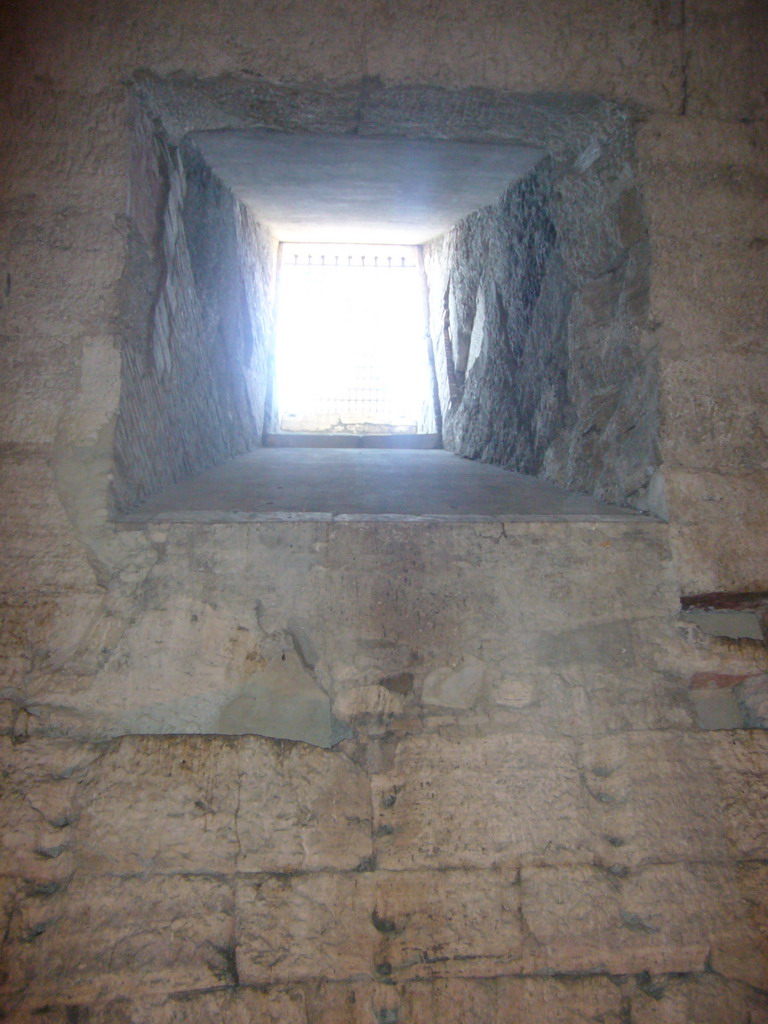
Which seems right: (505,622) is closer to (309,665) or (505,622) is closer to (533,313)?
(309,665)

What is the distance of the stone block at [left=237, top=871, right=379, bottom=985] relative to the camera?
146cm

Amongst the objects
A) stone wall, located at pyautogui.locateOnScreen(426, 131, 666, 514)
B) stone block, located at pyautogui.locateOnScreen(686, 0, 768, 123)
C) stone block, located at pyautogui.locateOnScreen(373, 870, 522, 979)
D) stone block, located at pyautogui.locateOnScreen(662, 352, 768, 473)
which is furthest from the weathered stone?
stone block, located at pyautogui.locateOnScreen(686, 0, 768, 123)

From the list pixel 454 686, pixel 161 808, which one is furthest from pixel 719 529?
pixel 161 808

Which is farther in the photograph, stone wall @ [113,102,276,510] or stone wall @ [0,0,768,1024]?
stone wall @ [113,102,276,510]

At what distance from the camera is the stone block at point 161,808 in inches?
59.2

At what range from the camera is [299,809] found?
5.07ft

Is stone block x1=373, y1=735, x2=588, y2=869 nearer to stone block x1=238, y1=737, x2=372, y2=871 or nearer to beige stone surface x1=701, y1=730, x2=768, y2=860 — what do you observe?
stone block x1=238, y1=737, x2=372, y2=871

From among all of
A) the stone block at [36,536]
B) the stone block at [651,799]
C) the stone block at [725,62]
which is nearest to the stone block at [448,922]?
the stone block at [651,799]

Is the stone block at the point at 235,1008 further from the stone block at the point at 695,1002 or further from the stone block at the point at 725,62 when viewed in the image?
the stone block at the point at 725,62

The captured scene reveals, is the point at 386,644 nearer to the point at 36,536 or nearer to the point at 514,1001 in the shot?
the point at 514,1001

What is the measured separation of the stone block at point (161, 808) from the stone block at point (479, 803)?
14.9 inches

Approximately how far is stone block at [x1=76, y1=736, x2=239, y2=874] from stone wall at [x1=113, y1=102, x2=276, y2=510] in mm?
688

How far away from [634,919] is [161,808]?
1160 millimetres

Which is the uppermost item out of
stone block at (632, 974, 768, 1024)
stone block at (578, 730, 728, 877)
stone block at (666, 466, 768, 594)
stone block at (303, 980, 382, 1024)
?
stone block at (666, 466, 768, 594)
